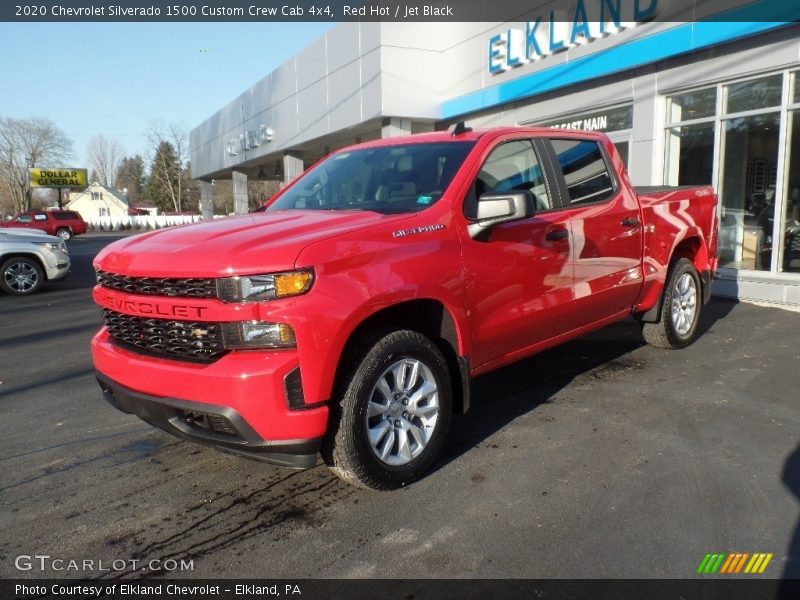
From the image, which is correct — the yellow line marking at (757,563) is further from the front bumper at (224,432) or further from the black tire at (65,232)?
the black tire at (65,232)

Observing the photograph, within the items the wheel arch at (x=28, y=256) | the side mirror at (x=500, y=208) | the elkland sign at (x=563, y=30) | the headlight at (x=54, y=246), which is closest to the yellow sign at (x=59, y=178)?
the headlight at (x=54, y=246)

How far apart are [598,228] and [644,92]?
21.8 ft

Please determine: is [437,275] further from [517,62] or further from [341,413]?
[517,62]

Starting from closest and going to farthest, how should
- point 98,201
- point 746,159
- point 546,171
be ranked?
point 546,171 → point 746,159 → point 98,201

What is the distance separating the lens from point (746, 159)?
9133 mm

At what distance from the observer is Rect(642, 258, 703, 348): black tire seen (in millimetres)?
5605

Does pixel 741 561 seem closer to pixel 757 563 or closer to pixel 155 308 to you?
pixel 757 563

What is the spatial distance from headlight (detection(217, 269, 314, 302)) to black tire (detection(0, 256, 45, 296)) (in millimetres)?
10697

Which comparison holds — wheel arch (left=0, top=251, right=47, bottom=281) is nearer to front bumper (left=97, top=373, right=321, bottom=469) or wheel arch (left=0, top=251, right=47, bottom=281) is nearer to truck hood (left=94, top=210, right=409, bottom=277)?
truck hood (left=94, top=210, right=409, bottom=277)

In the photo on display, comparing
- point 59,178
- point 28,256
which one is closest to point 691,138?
point 28,256

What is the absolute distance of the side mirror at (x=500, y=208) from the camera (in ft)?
11.3

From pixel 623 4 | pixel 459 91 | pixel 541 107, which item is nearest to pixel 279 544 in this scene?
pixel 623 4

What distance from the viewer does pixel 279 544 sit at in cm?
279

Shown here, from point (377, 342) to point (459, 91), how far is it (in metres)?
12.5
